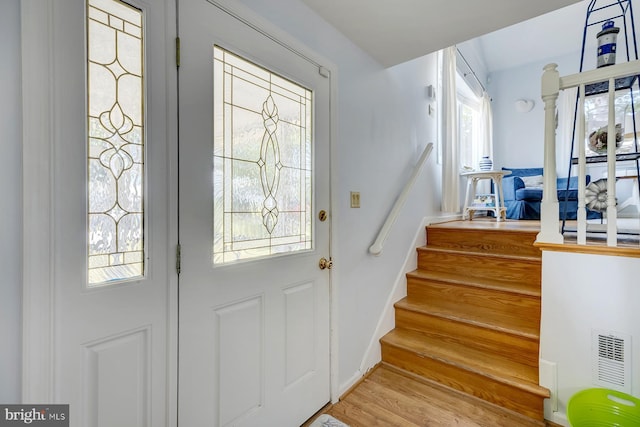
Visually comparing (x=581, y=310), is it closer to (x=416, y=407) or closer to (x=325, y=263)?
→ (x=416, y=407)

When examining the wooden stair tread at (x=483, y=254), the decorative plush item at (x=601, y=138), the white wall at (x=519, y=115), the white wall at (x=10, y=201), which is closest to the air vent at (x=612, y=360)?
the wooden stair tread at (x=483, y=254)

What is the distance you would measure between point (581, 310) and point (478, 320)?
586mm

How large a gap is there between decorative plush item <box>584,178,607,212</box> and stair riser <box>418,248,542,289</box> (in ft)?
1.81

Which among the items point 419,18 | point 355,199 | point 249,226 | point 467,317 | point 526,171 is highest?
point 419,18

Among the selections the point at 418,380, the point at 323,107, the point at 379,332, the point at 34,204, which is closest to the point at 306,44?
the point at 323,107

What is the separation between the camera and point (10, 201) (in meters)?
0.73

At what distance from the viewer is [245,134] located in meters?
1.26

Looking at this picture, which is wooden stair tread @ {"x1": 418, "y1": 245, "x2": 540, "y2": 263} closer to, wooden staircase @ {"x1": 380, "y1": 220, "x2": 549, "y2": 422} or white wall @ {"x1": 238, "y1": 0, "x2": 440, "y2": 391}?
wooden staircase @ {"x1": 380, "y1": 220, "x2": 549, "y2": 422}

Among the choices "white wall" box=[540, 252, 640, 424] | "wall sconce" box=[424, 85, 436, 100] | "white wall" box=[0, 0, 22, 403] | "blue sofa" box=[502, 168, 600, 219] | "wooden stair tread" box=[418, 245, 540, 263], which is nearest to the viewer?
"white wall" box=[0, 0, 22, 403]

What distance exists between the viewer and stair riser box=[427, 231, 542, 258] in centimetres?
221

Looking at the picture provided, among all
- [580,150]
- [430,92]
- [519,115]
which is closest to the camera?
[580,150]

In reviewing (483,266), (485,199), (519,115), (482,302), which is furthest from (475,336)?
(519,115)

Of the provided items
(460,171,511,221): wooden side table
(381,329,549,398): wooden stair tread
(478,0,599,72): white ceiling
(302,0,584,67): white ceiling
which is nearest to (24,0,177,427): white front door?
(302,0,584,67): white ceiling

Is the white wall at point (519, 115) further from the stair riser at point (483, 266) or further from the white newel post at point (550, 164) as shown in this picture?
the white newel post at point (550, 164)
